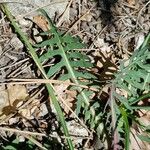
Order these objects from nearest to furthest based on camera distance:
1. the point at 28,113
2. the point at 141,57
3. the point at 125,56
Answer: the point at 141,57
the point at 28,113
the point at 125,56

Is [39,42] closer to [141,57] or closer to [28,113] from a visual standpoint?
[28,113]

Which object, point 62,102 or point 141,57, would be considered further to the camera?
point 62,102

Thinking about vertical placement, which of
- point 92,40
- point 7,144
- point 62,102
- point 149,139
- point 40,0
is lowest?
point 149,139

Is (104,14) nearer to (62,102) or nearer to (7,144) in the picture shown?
(62,102)

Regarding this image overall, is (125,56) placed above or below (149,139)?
above

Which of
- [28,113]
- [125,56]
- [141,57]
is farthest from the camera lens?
[125,56]

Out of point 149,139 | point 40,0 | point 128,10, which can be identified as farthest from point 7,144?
→ point 128,10

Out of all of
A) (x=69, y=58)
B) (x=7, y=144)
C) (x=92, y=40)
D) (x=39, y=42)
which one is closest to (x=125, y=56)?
(x=92, y=40)
